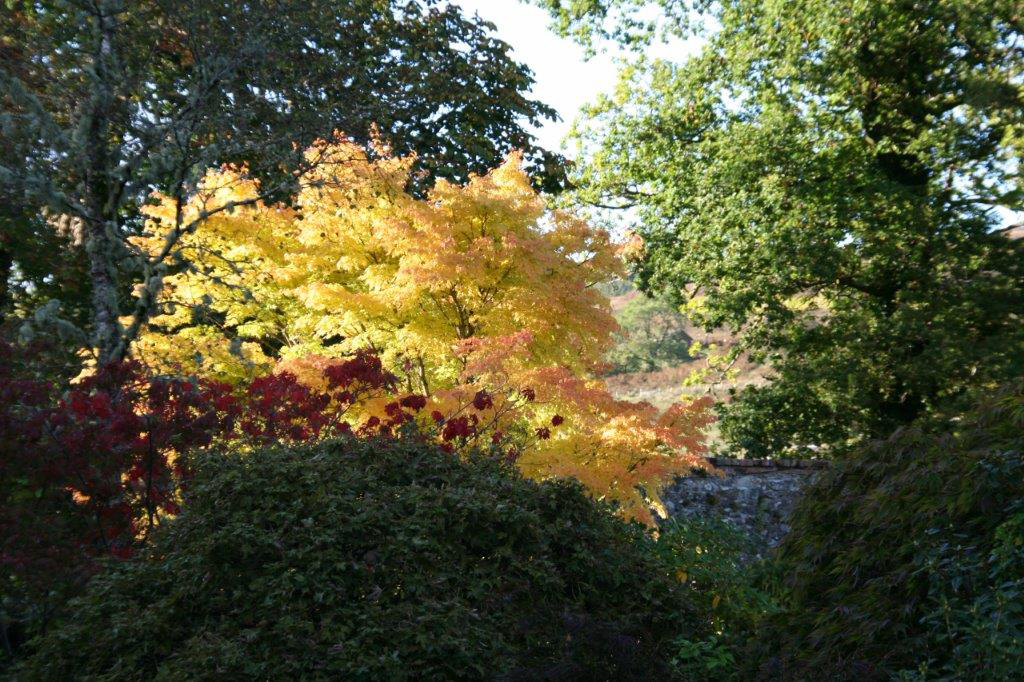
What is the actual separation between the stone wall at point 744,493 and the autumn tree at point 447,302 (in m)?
4.13

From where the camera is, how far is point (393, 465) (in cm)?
474

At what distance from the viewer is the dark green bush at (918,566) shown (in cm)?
329

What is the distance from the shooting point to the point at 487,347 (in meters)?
7.95

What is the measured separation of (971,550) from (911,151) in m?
9.92

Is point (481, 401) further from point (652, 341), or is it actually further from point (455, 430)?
point (652, 341)

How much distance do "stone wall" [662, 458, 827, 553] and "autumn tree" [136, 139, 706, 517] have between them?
4128mm

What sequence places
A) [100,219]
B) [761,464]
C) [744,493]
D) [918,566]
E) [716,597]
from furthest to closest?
[761,464] < [744,493] < [100,219] < [716,597] < [918,566]

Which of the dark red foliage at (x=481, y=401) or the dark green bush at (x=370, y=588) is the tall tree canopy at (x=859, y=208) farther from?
the dark green bush at (x=370, y=588)

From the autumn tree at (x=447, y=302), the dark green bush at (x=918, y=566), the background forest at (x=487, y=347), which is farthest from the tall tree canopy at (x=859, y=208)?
the dark green bush at (x=918, y=566)

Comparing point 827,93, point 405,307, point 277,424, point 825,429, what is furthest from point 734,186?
point 277,424

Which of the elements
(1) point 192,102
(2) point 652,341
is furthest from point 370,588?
(2) point 652,341

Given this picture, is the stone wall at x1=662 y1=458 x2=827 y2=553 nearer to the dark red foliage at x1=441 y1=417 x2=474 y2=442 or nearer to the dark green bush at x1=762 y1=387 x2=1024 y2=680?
the dark red foliage at x1=441 y1=417 x2=474 y2=442

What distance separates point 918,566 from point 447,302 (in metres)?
6.95

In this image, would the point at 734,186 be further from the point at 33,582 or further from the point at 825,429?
the point at 33,582
